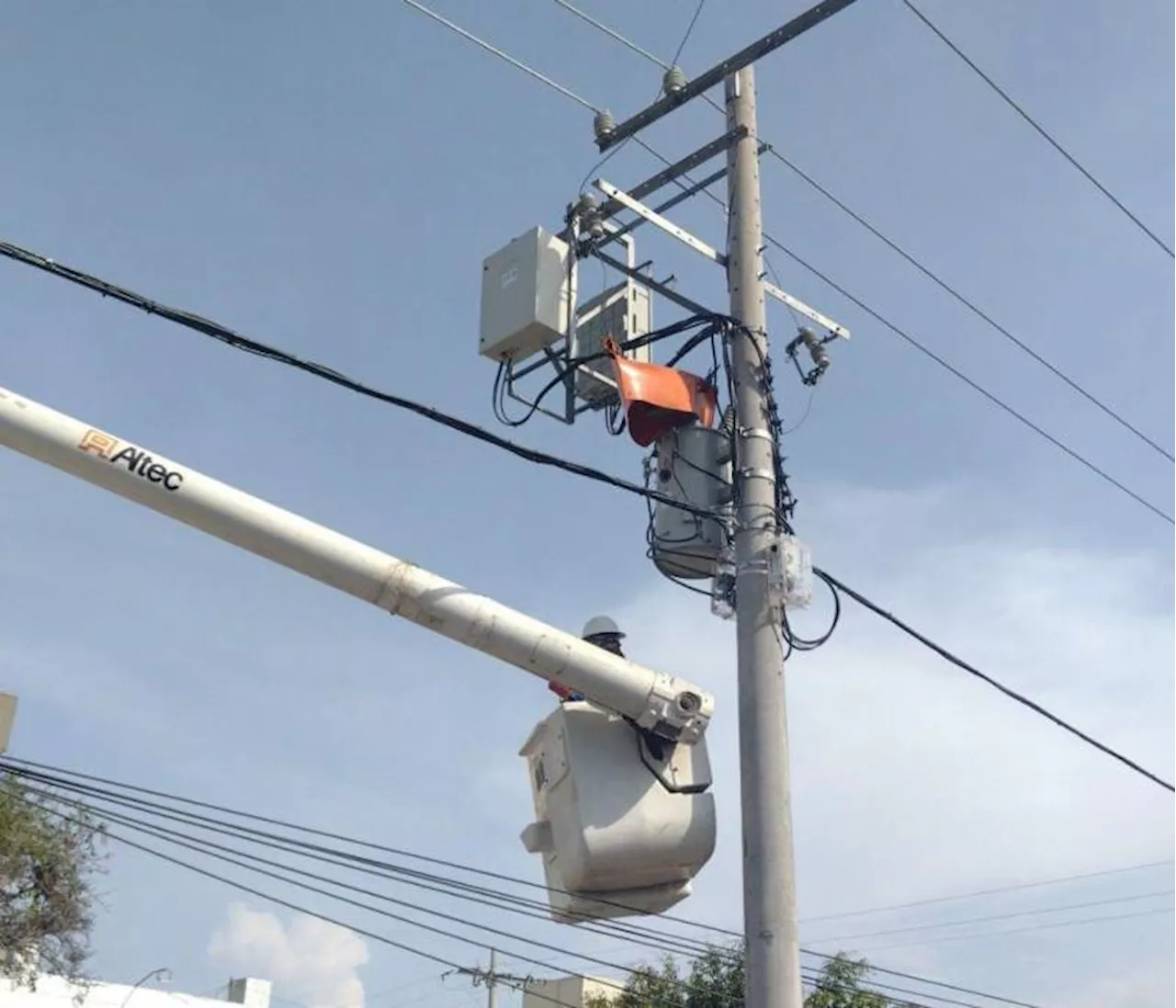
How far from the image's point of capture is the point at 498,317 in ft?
33.9

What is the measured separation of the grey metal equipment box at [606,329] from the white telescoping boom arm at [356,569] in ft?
9.00

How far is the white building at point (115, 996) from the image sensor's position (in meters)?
24.8

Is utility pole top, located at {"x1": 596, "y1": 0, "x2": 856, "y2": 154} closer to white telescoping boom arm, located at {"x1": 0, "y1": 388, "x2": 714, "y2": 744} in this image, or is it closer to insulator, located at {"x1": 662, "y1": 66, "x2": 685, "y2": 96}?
insulator, located at {"x1": 662, "y1": 66, "x2": 685, "y2": 96}

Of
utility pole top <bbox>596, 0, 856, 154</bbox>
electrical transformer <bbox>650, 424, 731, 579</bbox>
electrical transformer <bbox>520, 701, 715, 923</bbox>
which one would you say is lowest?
electrical transformer <bbox>520, 701, 715, 923</bbox>

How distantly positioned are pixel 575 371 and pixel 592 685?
3.02 meters

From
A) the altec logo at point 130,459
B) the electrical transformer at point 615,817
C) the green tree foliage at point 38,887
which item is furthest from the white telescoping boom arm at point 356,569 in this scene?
the green tree foliage at point 38,887

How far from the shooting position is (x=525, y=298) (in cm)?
1020

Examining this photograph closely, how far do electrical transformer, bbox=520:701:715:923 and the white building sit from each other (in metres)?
17.2

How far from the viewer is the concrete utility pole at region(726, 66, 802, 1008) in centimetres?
780

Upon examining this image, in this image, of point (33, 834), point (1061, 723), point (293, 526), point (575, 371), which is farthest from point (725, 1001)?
point (293, 526)

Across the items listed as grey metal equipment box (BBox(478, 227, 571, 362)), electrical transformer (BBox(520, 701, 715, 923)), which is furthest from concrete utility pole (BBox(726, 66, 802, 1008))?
grey metal equipment box (BBox(478, 227, 571, 362))

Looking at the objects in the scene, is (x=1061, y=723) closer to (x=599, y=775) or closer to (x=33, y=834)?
(x=599, y=775)

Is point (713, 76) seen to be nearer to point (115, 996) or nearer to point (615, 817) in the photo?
point (615, 817)

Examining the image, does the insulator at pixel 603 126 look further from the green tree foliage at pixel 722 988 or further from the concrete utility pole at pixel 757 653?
the green tree foliage at pixel 722 988
